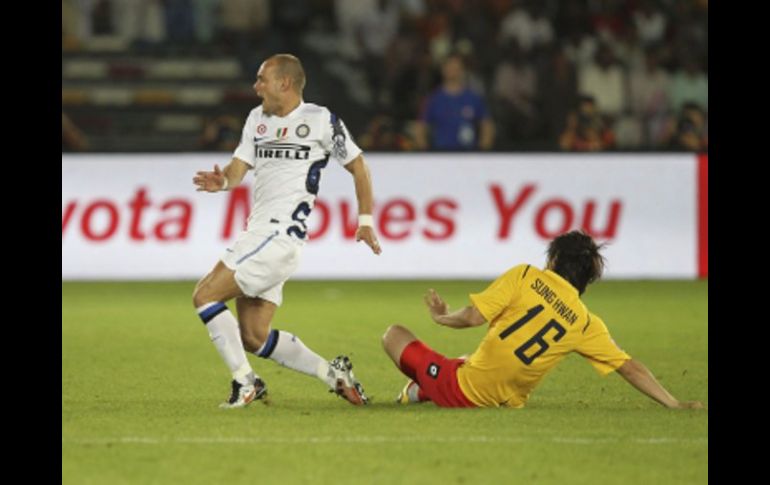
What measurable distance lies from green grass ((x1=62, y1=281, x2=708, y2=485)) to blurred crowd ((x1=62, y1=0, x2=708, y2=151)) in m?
6.40

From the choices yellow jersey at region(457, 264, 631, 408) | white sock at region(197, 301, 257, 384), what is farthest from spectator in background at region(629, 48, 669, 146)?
white sock at region(197, 301, 257, 384)

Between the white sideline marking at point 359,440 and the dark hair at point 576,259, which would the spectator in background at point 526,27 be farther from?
the white sideline marking at point 359,440

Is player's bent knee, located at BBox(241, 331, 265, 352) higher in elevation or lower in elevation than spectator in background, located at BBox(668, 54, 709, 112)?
lower

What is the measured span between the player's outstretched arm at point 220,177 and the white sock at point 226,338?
644 millimetres

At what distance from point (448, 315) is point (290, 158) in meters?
1.45

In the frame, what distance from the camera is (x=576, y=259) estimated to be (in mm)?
8805

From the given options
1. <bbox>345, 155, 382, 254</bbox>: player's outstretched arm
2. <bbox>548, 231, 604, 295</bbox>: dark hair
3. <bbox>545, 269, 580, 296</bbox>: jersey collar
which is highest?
<bbox>345, 155, 382, 254</bbox>: player's outstretched arm

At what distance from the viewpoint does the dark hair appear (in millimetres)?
8805

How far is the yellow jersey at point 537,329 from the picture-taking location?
8727 millimetres

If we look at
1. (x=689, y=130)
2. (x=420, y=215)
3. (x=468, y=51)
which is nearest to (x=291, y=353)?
(x=420, y=215)

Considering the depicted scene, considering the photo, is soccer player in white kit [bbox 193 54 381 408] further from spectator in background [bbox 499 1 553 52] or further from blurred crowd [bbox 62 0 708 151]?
spectator in background [bbox 499 1 553 52]

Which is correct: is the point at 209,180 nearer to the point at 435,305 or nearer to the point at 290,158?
the point at 290,158
